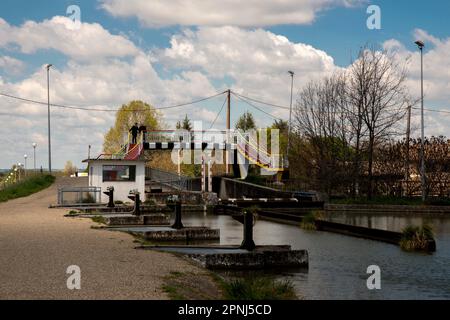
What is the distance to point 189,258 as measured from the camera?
16531mm

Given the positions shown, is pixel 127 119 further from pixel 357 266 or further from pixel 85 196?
pixel 357 266

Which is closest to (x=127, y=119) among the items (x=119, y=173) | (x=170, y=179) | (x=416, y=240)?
(x=170, y=179)

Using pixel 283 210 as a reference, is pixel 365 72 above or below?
above

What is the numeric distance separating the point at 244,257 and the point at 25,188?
41.4 meters

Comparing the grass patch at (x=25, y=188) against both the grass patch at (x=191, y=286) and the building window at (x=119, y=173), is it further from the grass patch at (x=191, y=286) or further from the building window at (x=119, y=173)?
the grass patch at (x=191, y=286)

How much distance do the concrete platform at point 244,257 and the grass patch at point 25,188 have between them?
28.4 m

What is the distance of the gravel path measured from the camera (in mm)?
10789

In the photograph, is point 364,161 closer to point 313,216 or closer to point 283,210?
point 283,210

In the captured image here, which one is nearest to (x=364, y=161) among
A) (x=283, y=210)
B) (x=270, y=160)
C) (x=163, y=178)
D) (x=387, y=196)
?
(x=387, y=196)

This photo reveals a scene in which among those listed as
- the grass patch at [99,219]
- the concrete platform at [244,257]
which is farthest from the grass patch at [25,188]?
the concrete platform at [244,257]

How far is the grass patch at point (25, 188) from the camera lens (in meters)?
47.2

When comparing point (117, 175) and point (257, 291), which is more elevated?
point (117, 175)

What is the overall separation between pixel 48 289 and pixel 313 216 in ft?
69.3

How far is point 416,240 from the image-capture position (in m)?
21.7
